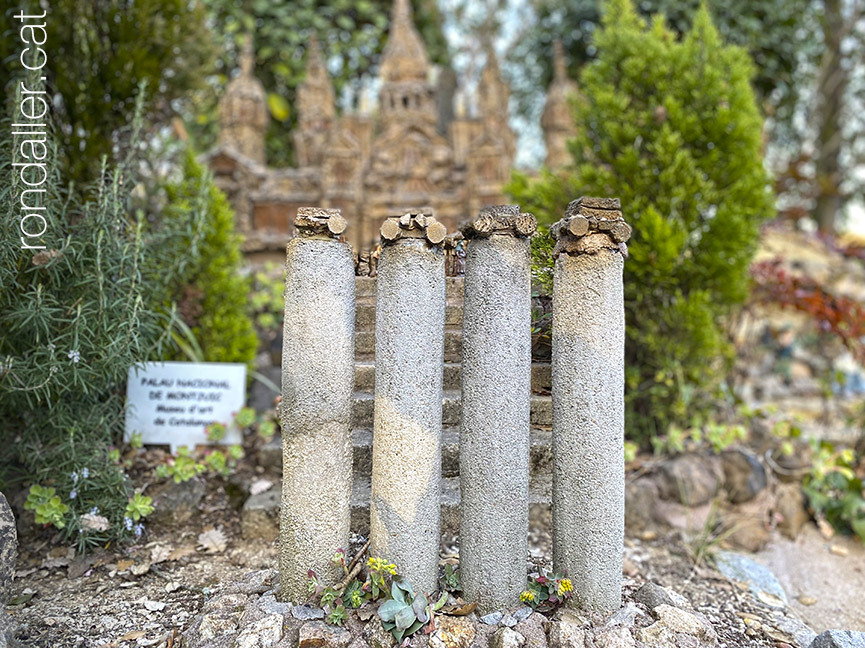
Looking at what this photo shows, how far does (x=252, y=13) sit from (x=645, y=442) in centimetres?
1110

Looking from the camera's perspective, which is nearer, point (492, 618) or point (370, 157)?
point (492, 618)

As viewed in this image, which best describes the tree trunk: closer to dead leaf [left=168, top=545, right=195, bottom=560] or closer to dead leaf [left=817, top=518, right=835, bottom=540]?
dead leaf [left=817, top=518, right=835, bottom=540]

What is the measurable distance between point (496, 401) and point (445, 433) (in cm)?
59

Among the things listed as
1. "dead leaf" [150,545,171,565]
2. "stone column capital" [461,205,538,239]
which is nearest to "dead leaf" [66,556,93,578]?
"dead leaf" [150,545,171,565]

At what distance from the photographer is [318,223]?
2.15 m

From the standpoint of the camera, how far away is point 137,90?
4.05m

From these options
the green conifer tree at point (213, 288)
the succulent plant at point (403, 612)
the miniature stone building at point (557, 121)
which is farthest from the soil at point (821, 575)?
the miniature stone building at point (557, 121)

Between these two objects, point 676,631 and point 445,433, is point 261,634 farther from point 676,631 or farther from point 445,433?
point 676,631

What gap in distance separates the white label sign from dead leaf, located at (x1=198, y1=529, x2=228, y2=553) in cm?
76

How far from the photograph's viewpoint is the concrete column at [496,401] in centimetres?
215

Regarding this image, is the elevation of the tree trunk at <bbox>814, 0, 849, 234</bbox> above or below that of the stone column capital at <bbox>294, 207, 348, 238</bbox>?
above

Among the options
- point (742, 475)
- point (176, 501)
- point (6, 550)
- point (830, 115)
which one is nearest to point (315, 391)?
point (6, 550)

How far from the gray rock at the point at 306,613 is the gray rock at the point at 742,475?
10.3 ft

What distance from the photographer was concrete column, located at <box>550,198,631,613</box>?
216cm
